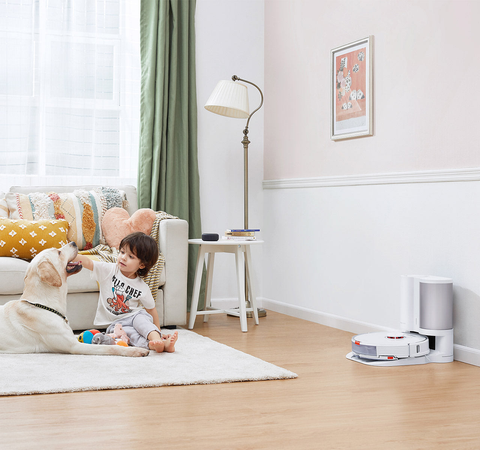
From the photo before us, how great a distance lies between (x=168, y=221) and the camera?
11.3 ft

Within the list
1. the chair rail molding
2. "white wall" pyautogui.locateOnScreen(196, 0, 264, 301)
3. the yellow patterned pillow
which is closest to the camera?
the chair rail molding

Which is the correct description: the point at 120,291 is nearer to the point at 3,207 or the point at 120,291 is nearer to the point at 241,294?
the point at 241,294

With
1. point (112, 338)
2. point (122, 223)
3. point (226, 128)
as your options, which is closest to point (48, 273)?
point (112, 338)

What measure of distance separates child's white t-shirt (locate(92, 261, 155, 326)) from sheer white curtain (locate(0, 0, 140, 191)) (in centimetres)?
128

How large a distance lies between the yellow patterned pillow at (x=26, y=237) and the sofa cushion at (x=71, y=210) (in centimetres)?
22

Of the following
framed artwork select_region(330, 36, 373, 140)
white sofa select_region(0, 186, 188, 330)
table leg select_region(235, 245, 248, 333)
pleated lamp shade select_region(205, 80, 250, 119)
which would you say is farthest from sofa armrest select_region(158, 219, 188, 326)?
framed artwork select_region(330, 36, 373, 140)

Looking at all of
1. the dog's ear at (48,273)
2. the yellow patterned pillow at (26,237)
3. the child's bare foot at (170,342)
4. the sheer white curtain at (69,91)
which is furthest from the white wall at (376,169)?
the dog's ear at (48,273)

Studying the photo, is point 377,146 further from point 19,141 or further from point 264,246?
point 19,141

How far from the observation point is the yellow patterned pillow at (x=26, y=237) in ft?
10.6

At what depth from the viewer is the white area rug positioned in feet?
7.24

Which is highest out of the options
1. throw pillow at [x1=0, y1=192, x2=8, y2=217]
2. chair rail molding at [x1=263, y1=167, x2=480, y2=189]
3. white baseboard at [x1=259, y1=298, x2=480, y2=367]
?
chair rail molding at [x1=263, y1=167, x2=480, y2=189]

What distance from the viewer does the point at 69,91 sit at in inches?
162

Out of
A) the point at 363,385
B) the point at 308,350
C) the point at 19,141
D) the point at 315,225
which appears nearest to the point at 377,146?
the point at 315,225

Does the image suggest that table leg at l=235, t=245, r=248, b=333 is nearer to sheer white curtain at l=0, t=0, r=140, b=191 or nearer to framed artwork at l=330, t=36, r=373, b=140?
framed artwork at l=330, t=36, r=373, b=140
